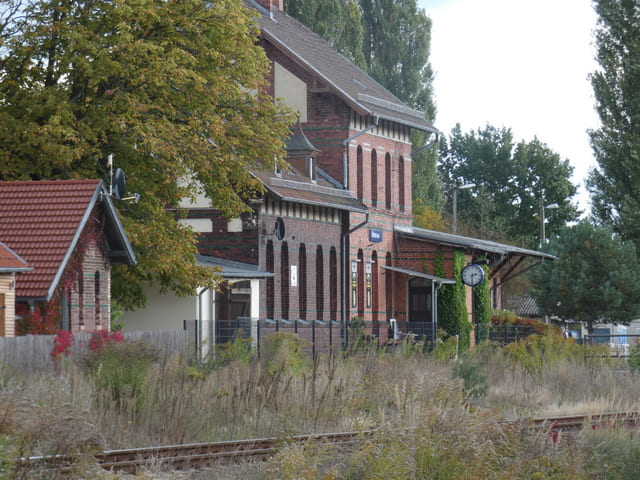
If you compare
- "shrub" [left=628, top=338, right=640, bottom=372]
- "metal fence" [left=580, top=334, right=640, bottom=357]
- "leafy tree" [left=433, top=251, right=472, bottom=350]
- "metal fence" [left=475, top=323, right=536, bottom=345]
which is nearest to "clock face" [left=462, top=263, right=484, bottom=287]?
"leafy tree" [left=433, top=251, right=472, bottom=350]

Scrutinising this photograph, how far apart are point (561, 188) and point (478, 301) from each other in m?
38.0

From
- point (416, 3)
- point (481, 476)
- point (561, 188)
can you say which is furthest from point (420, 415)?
point (561, 188)

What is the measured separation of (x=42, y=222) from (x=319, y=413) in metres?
11.1

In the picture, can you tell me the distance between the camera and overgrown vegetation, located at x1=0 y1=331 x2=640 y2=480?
1215 centimetres

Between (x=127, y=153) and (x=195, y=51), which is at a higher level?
(x=195, y=51)

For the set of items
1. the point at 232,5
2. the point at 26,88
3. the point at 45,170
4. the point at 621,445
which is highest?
the point at 232,5

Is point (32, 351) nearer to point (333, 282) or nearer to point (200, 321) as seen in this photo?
point (200, 321)

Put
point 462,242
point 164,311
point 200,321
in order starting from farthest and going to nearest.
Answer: point 462,242
point 164,311
point 200,321

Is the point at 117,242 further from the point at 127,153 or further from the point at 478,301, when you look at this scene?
the point at 478,301

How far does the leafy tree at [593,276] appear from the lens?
54094 mm

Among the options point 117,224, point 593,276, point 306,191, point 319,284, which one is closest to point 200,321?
point 117,224

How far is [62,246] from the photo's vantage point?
84.3ft

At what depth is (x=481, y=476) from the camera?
12.9 m

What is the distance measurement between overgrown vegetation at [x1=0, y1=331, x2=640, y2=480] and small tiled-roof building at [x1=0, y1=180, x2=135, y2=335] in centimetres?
417
